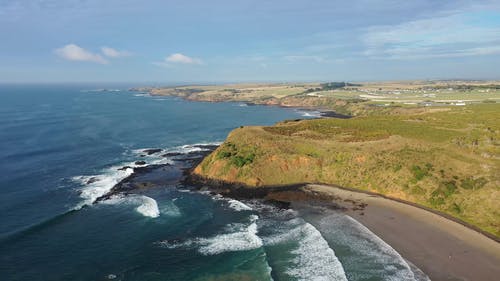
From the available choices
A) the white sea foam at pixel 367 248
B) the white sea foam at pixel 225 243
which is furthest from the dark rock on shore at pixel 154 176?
the white sea foam at pixel 367 248

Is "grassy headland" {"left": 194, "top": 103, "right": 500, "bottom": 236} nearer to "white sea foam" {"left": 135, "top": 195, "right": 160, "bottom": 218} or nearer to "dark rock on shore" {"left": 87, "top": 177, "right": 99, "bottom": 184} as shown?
"white sea foam" {"left": 135, "top": 195, "right": 160, "bottom": 218}

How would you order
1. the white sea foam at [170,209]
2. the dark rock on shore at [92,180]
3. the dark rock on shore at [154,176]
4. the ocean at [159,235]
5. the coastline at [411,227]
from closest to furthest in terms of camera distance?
the ocean at [159,235] < the coastline at [411,227] < the white sea foam at [170,209] < the dark rock on shore at [154,176] < the dark rock on shore at [92,180]

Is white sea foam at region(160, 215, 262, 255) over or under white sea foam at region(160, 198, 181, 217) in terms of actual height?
under

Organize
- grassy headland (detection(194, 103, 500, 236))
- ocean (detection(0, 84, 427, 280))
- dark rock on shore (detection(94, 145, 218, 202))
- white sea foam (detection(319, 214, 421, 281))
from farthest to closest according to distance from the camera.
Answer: dark rock on shore (detection(94, 145, 218, 202)) < grassy headland (detection(194, 103, 500, 236)) < ocean (detection(0, 84, 427, 280)) < white sea foam (detection(319, 214, 421, 281))

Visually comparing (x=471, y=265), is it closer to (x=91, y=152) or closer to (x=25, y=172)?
(x=25, y=172)

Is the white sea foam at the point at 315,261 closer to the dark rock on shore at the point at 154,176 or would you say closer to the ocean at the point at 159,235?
the ocean at the point at 159,235

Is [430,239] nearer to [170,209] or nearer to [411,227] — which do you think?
[411,227]

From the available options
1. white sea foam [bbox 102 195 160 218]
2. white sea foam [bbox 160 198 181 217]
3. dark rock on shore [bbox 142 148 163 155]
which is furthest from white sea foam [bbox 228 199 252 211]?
dark rock on shore [bbox 142 148 163 155]

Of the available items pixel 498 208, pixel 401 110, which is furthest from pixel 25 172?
pixel 401 110
